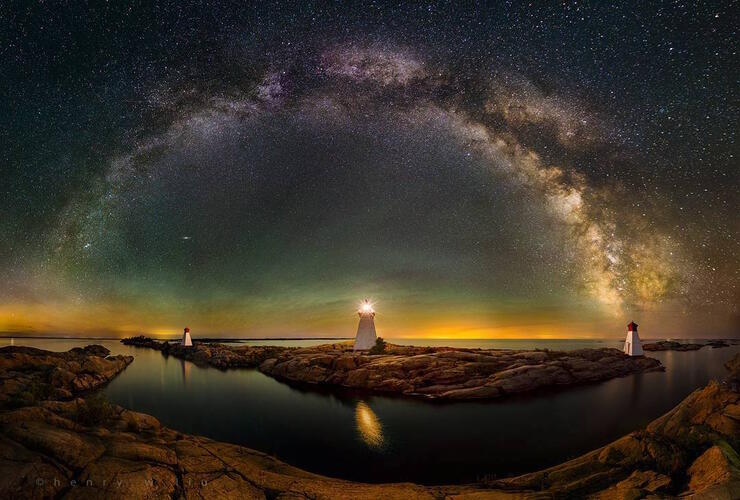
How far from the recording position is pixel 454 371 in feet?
99.7

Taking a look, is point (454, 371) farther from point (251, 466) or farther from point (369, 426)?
point (251, 466)

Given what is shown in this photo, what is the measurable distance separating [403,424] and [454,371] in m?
11.3

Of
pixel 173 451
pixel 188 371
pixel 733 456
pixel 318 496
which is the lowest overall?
pixel 188 371

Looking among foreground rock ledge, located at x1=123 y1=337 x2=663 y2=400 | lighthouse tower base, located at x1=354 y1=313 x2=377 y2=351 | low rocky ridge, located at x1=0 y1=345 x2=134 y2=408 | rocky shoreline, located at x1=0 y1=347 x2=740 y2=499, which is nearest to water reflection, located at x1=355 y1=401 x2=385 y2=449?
foreground rock ledge, located at x1=123 y1=337 x2=663 y2=400

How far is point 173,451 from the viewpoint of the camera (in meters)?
9.24

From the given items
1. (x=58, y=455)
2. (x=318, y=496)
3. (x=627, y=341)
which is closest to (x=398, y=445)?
(x=318, y=496)

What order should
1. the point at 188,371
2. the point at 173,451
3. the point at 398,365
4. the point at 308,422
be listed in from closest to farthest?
the point at 173,451
the point at 308,422
the point at 398,365
the point at 188,371

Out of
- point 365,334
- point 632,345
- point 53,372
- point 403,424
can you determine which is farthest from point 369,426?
point 632,345

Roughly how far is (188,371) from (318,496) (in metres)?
45.5

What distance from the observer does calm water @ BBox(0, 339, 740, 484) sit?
14645 millimetres

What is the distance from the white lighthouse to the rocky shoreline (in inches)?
1311

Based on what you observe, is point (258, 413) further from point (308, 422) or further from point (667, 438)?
point (667, 438)

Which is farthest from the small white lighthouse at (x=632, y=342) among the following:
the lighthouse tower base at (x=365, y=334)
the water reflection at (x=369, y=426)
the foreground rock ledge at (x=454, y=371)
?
the water reflection at (x=369, y=426)

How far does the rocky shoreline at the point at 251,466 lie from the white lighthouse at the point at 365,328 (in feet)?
109
